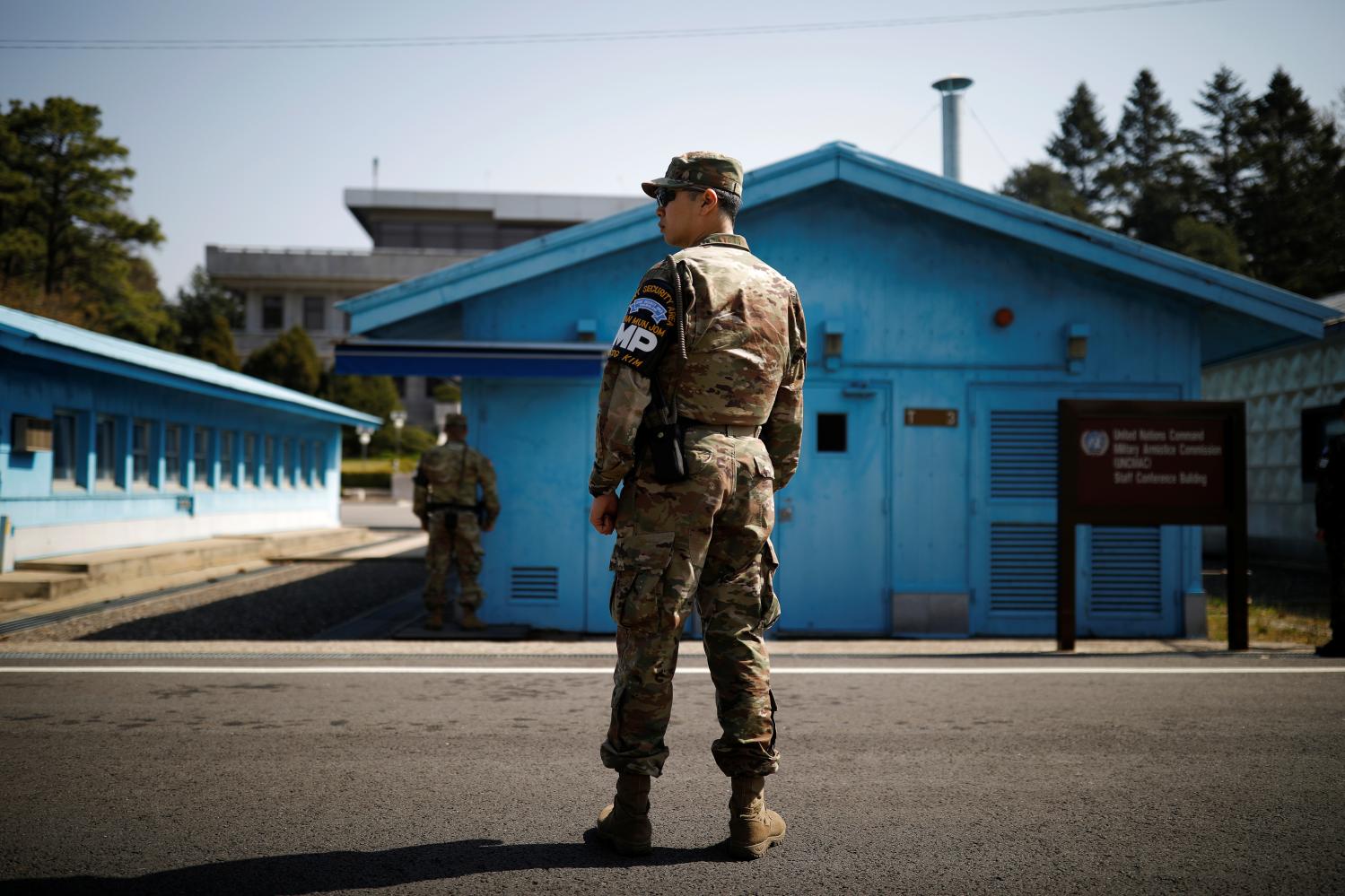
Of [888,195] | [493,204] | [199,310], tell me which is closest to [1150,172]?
[493,204]

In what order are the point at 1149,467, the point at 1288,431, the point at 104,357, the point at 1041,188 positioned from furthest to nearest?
the point at 1041,188 < the point at 1288,431 < the point at 104,357 < the point at 1149,467

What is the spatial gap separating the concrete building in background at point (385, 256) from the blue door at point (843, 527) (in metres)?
42.4

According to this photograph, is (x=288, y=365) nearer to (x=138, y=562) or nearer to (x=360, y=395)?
(x=360, y=395)

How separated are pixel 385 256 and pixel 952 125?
1728 inches

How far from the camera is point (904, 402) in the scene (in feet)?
28.9

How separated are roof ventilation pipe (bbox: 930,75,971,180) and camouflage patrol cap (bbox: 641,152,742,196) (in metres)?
8.98

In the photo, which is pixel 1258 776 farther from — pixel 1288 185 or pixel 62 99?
pixel 1288 185

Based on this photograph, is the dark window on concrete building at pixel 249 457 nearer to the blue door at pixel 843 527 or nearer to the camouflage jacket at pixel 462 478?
the camouflage jacket at pixel 462 478

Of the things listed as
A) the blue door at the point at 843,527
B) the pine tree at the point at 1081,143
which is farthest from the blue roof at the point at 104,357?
the pine tree at the point at 1081,143

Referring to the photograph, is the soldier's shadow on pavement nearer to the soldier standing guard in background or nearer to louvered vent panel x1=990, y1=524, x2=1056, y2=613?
the soldier standing guard in background

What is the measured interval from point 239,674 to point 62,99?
3904 centimetres

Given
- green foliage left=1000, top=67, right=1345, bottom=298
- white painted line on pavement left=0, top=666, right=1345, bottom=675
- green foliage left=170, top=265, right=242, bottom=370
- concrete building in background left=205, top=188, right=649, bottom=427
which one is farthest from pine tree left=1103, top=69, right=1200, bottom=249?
green foliage left=170, top=265, right=242, bottom=370

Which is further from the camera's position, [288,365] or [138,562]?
[288,365]

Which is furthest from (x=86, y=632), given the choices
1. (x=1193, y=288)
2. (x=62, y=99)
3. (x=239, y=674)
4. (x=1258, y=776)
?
(x=62, y=99)
